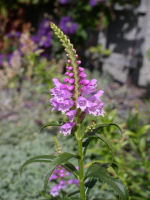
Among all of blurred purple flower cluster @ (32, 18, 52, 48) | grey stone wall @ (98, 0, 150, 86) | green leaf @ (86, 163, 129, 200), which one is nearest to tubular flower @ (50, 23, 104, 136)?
green leaf @ (86, 163, 129, 200)

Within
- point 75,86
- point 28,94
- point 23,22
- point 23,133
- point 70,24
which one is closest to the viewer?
point 75,86

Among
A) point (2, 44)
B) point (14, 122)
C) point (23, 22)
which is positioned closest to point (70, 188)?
point (14, 122)

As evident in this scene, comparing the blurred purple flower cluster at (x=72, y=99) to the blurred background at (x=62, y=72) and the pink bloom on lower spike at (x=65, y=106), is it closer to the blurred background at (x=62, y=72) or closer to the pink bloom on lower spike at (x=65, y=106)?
the pink bloom on lower spike at (x=65, y=106)

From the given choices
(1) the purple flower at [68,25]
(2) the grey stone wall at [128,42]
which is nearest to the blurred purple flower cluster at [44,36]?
(1) the purple flower at [68,25]

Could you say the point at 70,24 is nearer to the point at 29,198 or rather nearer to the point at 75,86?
the point at 29,198

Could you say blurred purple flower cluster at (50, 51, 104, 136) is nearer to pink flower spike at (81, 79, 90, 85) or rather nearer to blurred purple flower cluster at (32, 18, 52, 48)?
pink flower spike at (81, 79, 90, 85)

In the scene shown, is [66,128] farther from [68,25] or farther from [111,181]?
[68,25]

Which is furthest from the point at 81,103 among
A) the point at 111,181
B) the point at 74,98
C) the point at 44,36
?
the point at 44,36
